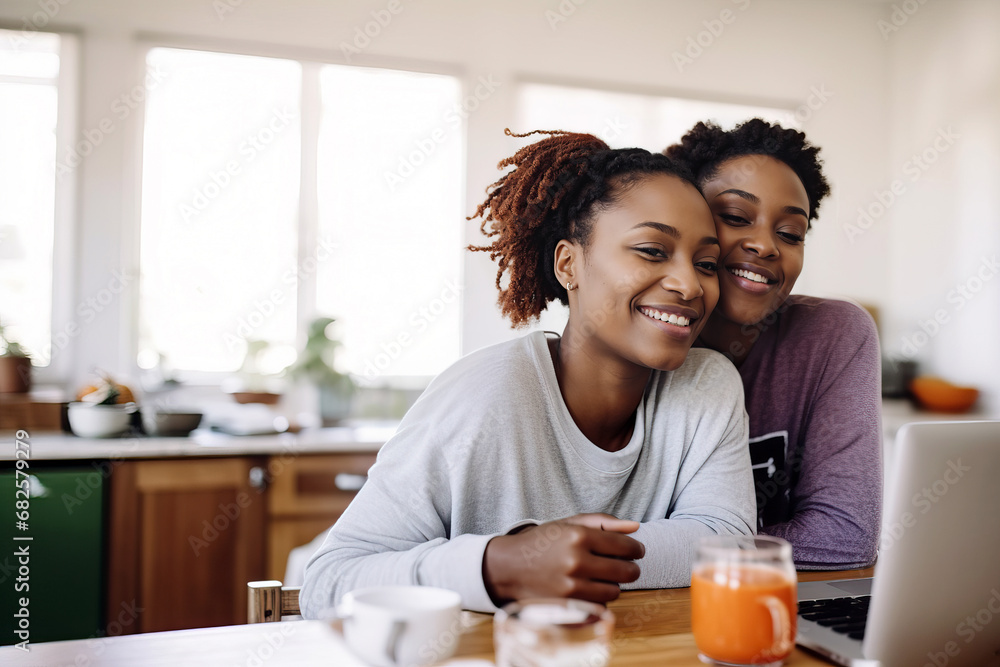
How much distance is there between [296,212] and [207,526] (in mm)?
1243

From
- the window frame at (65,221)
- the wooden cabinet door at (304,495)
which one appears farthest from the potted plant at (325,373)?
the window frame at (65,221)

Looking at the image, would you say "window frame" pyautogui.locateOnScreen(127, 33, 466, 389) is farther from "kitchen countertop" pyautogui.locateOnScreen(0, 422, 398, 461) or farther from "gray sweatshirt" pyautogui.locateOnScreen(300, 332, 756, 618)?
"gray sweatshirt" pyautogui.locateOnScreen(300, 332, 756, 618)

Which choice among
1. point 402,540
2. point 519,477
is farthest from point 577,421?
point 402,540

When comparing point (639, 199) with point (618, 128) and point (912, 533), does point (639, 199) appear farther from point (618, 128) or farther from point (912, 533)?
point (618, 128)

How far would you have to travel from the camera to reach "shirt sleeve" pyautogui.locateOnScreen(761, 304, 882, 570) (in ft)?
3.57

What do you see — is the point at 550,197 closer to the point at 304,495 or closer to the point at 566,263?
the point at 566,263

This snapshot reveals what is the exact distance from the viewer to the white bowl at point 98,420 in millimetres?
2238

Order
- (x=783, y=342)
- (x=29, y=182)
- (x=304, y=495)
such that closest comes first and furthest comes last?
(x=783, y=342)
(x=304, y=495)
(x=29, y=182)

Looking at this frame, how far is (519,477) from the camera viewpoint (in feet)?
3.27

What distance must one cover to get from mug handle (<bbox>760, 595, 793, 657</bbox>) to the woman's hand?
0.17 metres

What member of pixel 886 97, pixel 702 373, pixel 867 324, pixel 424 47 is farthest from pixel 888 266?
pixel 702 373

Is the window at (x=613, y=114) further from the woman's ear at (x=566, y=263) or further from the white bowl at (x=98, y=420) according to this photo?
the woman's ear at (x=566, y=263)

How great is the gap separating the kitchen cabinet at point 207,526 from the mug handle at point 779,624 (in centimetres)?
185

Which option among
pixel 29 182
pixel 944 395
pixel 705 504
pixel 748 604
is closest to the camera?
pixel 748 604
